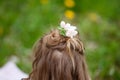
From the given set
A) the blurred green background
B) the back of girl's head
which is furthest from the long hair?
the blurred green background

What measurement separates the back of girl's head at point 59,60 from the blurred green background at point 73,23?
4.92ft

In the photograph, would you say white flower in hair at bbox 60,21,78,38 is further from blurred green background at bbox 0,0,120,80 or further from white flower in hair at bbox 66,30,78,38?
blurred green background at bbox 0,0,120,80

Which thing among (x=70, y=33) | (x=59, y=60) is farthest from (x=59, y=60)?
(x=70, y=33)

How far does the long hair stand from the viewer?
→ 3090 millimetres

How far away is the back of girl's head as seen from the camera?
3090mm

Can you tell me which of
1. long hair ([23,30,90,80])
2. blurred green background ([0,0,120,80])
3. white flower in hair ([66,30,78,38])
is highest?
blurred green background ([0,0,120,80])

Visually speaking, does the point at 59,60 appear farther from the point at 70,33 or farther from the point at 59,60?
the point at 70,33

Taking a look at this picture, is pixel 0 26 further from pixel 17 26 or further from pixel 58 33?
pixel 58 33

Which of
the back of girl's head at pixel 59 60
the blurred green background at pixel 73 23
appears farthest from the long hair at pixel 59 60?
the blurred green background at pixel 73 23

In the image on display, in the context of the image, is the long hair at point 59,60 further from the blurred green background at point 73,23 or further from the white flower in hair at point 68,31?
the blurred green background at point 73,23

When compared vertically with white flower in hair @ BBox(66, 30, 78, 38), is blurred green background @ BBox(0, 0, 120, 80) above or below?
above

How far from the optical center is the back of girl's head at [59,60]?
3090mm

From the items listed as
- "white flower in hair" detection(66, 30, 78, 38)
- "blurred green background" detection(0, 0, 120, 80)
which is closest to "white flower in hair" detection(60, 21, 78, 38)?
"white flower in hair" detection(66, 30, 78, 38)

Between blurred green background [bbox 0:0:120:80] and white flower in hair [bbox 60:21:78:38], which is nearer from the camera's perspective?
white flower in hair [bbox 60:21:78:38]
